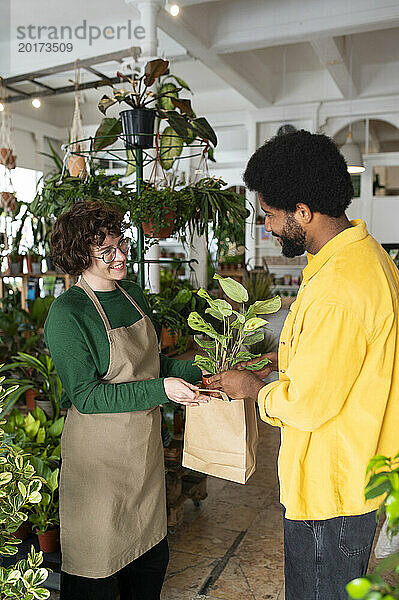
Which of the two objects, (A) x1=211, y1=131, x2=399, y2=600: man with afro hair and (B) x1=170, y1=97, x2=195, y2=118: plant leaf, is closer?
(A) x1=211, y1=131, x2=399, y2=600: man with afro hair

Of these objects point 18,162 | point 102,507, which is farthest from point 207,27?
point 102,507

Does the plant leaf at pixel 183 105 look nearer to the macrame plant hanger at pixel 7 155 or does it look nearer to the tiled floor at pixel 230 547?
the tiled floor at pixel 230 547

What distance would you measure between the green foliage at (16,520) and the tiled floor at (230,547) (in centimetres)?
104

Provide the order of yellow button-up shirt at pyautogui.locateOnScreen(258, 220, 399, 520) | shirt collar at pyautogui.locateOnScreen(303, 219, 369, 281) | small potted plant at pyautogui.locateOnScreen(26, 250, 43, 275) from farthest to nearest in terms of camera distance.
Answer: small potted plant at pyautogui.locateOnScreen(26, 250, 43, 275)
shirt collar at pyautogui.locateOnScreen(303, 219, 369, 281)
yellow button-up shirt at pyautogui.locateOnScreen(258, 220, 399, 520)

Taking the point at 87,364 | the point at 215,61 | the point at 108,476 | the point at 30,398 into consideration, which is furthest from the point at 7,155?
the point at 108,476

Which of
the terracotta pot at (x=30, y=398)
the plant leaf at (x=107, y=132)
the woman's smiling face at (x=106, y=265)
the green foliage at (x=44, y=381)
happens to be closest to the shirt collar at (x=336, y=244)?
the woman's smiling face at (x=106, y=265)

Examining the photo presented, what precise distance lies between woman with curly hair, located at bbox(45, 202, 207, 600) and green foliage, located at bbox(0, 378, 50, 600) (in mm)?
220

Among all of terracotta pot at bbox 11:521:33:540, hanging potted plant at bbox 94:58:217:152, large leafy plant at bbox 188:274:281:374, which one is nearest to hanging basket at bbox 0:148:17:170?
hanging potted plant at bbox 94:58:217:152

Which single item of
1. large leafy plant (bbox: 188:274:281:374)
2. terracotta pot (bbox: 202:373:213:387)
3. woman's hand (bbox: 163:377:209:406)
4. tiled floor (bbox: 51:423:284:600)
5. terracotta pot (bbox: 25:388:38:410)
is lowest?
tiled floor (bbox: 51:423:284:600)

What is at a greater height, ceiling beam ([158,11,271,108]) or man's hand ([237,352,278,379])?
ceiling beam ([158,11,271,108])

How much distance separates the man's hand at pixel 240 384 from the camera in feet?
4.99

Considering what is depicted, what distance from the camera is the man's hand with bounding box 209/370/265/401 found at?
4.99 ft

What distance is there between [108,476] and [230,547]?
3.91ft

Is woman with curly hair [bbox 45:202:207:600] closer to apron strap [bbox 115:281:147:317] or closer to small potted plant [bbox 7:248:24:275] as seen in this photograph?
apron strap [bbox 115:281:147:317]
